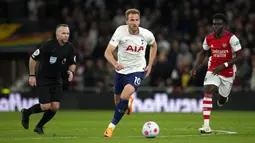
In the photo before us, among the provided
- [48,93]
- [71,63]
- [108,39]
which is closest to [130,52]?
[71,63]

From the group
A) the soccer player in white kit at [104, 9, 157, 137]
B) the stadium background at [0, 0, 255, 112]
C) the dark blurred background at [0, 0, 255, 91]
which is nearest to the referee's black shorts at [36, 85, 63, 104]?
the soccer player in white kit at [104, 9, 157, 137]

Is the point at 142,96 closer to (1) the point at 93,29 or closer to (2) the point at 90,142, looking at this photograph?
(1) the point at 93,29

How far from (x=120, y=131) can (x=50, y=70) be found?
2.29m

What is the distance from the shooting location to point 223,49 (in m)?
15.9

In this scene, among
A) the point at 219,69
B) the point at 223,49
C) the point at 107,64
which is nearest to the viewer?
the point at 219,69

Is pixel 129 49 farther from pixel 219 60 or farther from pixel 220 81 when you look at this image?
pixel 220 81

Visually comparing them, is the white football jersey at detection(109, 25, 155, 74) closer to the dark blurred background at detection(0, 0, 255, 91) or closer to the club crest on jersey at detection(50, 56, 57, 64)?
the club crest on jersey at detection(50, 56, 57, 64)

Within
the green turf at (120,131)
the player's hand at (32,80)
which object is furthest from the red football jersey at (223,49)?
the player's hand at (32,80)

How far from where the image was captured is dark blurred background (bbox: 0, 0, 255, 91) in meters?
27.3

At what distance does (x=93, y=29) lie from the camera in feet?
98.5

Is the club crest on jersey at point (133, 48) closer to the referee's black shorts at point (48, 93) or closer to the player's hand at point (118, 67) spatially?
the player's hand at point (118, 67)

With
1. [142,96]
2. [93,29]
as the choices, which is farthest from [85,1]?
[142,96]

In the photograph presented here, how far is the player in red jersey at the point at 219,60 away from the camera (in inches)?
616

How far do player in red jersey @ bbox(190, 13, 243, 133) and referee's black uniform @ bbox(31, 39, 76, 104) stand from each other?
3.04 meters
